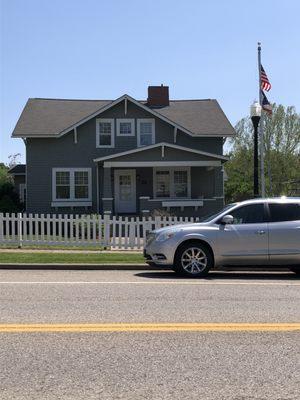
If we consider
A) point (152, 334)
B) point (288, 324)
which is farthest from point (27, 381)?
point (288, 324)

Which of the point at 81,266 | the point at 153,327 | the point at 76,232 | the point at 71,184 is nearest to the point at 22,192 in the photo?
the point at 71,184

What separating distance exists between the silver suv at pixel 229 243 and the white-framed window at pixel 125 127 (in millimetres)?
17302

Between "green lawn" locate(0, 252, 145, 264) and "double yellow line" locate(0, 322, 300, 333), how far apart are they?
293 inches

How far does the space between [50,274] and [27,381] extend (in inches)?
319

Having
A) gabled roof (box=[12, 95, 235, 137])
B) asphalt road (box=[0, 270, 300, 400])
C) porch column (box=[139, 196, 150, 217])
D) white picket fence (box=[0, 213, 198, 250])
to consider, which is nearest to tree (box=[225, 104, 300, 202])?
gabled roof (box=[12, 95, 235, 137])

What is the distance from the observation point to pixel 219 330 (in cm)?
695

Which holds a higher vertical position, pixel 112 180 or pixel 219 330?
pixel 112 180

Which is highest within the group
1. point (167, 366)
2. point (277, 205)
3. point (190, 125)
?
point (190, 125)

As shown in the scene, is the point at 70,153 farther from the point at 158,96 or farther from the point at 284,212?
the point at 284,212

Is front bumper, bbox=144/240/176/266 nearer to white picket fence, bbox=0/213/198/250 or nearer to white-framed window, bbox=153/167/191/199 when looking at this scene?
white picket fence, bbox=0/213/198/250

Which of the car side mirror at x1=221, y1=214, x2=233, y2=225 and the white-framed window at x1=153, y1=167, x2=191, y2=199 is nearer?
the car side mirror at x1=221, y1=214, x2=233, y2=225

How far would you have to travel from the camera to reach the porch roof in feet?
87.6

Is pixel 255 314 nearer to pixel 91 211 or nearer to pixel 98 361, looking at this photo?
pixel 98 361

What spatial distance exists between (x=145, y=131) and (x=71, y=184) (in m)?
4.65
